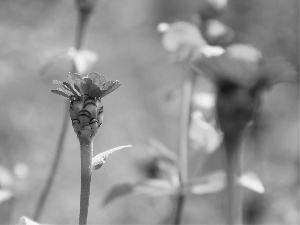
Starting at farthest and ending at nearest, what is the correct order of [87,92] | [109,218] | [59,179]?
1. [59,179]
2. [109,218]
3. [87,92]

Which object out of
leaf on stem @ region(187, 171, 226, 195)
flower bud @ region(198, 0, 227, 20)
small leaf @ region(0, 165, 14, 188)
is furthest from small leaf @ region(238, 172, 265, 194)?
small leaf @ region(0, 165, 14, 188)

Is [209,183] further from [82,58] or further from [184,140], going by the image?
[82,58]

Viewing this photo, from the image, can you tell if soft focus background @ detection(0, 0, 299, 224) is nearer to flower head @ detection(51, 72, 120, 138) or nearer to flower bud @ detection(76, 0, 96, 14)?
flower bud @ detection(76, 0, 96, 14)

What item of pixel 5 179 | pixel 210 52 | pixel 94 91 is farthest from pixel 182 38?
pixel 5 179

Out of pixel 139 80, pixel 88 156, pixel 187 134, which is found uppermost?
pixel 139 80

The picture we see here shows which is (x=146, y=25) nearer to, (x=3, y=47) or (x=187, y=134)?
(x=3, y=47)

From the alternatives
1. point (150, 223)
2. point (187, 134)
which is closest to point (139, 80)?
point (150, 223)

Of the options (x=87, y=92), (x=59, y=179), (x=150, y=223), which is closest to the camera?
(x=87, y=92)
